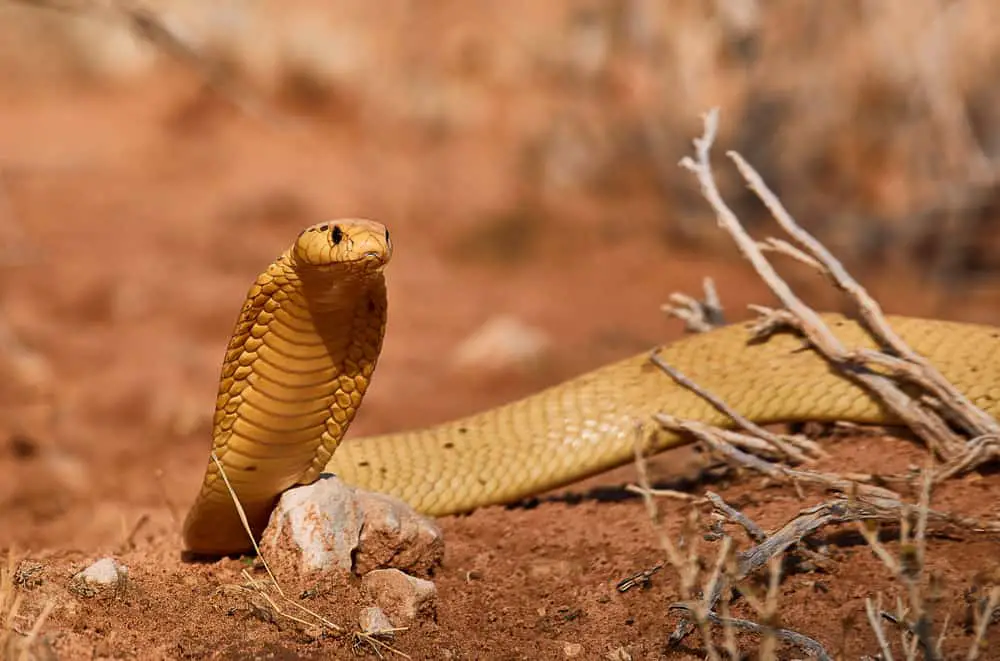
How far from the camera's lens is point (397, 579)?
3035 mm

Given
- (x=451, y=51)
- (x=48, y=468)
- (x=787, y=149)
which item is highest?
(x=451, y=51)

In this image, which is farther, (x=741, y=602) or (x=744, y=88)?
(x=744, y=88)

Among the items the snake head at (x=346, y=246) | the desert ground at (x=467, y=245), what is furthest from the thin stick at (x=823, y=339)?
the snake head at (x=346, y=246)

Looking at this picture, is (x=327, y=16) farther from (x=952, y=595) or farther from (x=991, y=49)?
(x=952, y=595)

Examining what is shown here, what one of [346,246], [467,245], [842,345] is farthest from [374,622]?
[467,245]

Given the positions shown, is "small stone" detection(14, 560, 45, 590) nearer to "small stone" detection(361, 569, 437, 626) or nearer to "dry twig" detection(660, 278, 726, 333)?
"small stone" detection(361, 569, 437, 626)

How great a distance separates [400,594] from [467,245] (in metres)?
7.14

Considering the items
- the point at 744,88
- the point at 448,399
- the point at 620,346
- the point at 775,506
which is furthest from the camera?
the point at 744,88

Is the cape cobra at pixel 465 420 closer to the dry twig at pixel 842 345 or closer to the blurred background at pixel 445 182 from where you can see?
the dry twig at pixel 842 345

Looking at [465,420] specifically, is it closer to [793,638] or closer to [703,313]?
[703,313]

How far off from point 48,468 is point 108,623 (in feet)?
9.43

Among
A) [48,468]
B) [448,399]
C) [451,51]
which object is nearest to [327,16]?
[451,51]

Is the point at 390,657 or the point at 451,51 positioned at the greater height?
the point at 451,51

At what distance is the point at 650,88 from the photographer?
10.8m
